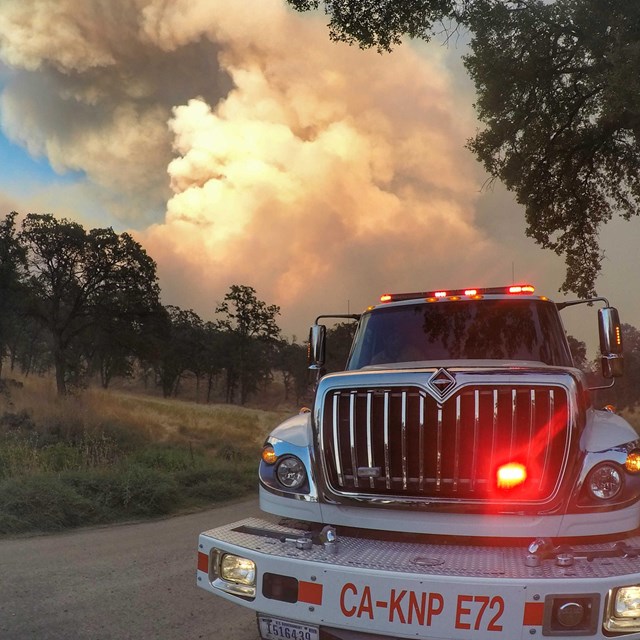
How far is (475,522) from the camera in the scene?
10.8 feet

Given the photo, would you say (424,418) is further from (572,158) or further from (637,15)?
(572,158)

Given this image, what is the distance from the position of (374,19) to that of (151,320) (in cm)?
2391

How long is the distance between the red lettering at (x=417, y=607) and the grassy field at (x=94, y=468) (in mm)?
6305

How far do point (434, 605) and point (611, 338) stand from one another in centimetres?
255

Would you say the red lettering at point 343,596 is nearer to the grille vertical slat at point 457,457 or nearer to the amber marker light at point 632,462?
the grille vertical slat at point 457,457

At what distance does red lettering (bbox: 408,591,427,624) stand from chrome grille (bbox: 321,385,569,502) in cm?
66

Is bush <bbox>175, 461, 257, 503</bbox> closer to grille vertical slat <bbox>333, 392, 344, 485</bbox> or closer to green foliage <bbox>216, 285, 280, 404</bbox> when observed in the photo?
grille vertical slat <bbox>333, 392, 344, 485</bbox>

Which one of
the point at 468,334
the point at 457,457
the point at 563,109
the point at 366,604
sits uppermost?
the point at 563,109

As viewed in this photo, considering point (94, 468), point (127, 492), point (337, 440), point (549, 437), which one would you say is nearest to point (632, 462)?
point (549, 437)

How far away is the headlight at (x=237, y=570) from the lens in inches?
127

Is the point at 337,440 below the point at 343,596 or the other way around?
the other way around

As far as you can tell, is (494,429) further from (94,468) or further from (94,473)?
(94,468)

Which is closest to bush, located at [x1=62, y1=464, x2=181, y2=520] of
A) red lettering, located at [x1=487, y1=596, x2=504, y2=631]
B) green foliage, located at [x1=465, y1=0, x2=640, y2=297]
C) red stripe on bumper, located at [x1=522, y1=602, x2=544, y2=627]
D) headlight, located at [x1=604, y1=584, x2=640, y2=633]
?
red lettering, located at [x1=487, y1=596, x2=504, y2=631]

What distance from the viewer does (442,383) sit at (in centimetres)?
338
